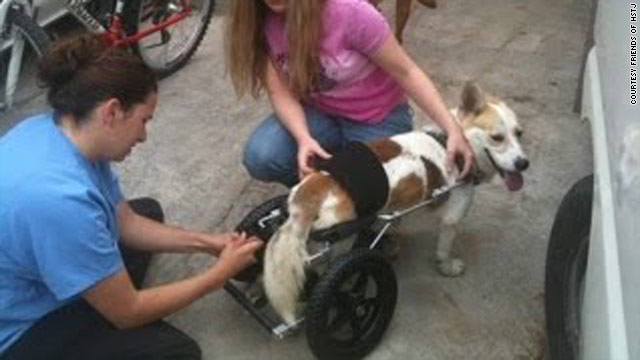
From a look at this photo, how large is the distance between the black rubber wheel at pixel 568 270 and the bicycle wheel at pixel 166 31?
2.40 m

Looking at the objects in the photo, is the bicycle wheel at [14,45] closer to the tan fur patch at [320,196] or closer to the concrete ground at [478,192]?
the concrete ground at [478,192]

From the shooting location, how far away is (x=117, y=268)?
191 centimetres

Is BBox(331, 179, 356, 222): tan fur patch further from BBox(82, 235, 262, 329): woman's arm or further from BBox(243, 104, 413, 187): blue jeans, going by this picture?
BBox(243, 104, 413, 187): blue jeans

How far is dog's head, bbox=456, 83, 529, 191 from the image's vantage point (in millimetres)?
2367

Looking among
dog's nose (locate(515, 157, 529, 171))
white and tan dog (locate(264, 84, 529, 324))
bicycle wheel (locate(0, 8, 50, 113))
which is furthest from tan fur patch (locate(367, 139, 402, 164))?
bicycle wheel (locate(0, 8, 50, 113))

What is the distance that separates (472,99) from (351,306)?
28.7 inches

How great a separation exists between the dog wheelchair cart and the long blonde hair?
0.41 m

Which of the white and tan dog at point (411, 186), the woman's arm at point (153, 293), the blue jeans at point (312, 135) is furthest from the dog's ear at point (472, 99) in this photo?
the woman's arm at point (153, 293)

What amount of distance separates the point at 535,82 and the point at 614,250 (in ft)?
8.52

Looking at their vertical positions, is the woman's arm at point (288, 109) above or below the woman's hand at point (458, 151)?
above

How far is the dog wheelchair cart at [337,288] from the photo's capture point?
214 cm

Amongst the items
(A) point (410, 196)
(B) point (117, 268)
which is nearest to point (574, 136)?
(A) point (410, 196)

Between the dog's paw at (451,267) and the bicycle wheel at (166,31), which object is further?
the bicycle wheel at (166,31)

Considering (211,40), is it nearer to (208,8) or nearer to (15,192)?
(208,8)
